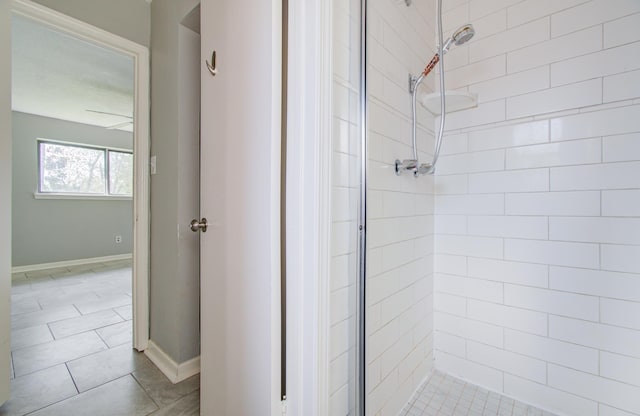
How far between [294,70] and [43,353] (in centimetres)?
238

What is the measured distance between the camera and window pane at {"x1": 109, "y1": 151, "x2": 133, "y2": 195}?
14.9ft

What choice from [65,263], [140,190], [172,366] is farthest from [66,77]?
[172,366]

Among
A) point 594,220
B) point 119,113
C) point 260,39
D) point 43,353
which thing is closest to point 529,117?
point 594,220

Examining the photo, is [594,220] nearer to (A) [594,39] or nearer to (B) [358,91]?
(A) [594,39]

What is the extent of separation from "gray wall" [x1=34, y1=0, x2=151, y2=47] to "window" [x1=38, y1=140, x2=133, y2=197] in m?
2.73

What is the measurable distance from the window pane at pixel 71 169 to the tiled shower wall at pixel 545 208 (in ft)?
17.5

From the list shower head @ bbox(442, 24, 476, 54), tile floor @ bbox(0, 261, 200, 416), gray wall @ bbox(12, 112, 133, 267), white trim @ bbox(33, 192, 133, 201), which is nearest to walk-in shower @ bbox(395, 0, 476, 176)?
shower head @ bbox(442, 24, 476, 54)

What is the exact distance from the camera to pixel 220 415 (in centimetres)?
100

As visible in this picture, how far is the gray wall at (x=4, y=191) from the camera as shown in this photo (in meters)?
1.15

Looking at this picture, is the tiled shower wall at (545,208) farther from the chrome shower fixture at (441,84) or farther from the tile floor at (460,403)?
the chrome shower fixture at (441,84)

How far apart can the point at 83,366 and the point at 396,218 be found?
203cm

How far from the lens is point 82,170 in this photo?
4258mm

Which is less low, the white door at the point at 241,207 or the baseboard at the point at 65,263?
the white door at the point at 241,207

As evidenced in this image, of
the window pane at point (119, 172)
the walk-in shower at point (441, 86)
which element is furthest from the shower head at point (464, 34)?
the window pane at point (119, 172)
